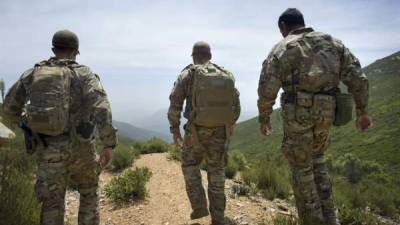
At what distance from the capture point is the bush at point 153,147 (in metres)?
13.1

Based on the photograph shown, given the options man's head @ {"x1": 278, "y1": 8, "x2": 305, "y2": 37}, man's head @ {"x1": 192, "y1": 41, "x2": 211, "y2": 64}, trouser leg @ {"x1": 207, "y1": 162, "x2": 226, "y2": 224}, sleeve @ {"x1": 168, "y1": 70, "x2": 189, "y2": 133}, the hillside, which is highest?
man's head @ {"x1": 278, "y1": 8, "x2": 305, "y2": 37}

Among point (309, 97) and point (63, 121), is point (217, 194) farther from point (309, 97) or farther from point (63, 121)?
point (63, 121)

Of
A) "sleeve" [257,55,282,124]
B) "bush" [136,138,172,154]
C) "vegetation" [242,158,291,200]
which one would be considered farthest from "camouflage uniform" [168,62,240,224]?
"bush" [136,138,172,154]

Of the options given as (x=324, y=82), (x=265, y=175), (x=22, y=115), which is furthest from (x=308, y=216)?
(x=265, y=175)

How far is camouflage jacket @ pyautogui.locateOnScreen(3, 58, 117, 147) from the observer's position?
385 centimetres

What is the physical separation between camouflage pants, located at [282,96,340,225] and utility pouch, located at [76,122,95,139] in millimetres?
2434

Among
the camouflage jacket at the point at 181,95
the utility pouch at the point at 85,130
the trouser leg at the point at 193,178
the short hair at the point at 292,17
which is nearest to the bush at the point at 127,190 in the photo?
the trouser leg at the point at 193,178

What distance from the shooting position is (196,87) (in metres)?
5.07

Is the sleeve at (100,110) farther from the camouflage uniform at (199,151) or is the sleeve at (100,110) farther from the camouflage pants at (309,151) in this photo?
the camouflage pants at (309,151)

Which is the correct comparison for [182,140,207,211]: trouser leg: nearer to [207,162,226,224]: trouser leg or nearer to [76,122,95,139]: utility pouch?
[207,162,226,224]: trouser leg

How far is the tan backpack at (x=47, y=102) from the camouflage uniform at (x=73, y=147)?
0.19 metres

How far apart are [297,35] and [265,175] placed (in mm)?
4620

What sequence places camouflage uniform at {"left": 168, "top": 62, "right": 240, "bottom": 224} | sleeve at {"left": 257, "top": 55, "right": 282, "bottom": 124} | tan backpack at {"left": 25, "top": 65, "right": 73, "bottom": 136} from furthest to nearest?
camouflage uniform at {"left": 168, "top": 62, "right": 240, "bottom": 224} < sleeve at {"left": 257, "top": 55, "right": 282, "bottom": 124} < tan backpack at {"left": 25, "top": 65, "right": 73, "bottom": 136}

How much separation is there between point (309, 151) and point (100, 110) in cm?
264
